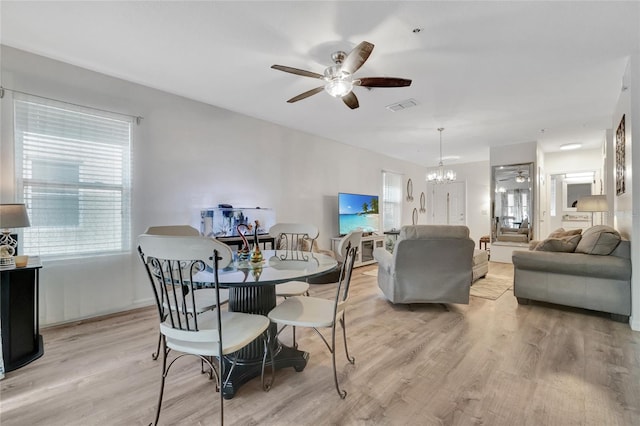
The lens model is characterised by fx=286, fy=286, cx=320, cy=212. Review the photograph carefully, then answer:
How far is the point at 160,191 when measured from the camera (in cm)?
346

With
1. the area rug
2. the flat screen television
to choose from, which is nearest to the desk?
the area rug

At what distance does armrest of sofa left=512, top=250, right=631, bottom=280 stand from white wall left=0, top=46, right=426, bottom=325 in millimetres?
3263

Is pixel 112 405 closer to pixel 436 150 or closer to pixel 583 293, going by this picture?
pixel 583 293

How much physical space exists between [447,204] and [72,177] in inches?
339

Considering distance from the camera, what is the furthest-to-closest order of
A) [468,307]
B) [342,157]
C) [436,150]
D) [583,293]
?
[436,150]
[342,157]
[468,307]
[583,293]

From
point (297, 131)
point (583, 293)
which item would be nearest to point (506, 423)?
point (583, 293)

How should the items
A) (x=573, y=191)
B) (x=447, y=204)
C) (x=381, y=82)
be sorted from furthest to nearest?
(x=447, y=204) → (x=573, y=191) → (x=381, y=82)

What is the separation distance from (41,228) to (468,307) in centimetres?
459

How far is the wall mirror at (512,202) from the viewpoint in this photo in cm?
598

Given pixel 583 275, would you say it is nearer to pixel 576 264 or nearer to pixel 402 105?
pixel 576 264

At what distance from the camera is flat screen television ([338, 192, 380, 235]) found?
18.8ft

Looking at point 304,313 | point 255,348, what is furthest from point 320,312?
point 255,348

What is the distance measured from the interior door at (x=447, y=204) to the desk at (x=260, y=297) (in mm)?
7447

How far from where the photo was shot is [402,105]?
391 cm
